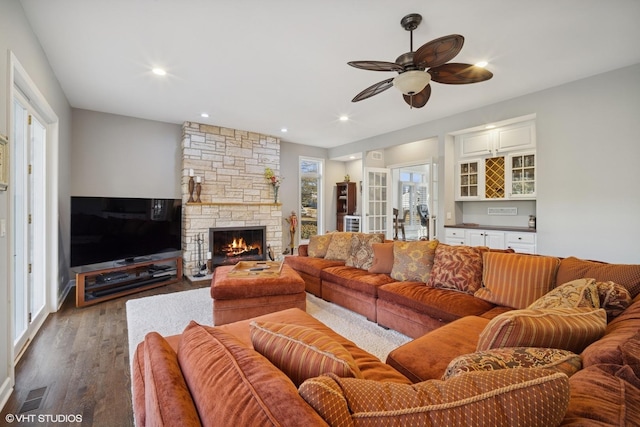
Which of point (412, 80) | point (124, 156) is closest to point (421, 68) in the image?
point (412, 80)

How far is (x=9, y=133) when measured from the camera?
187 centimetres

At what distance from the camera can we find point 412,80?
7.00 ft

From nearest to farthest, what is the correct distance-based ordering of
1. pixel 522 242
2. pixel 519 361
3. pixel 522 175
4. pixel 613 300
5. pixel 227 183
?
pixel 519 361 → pixel 613 300 → pixel 522 242 → pixel 522 175 → pixel 227 183

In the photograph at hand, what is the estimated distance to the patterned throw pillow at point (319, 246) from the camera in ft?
13.4

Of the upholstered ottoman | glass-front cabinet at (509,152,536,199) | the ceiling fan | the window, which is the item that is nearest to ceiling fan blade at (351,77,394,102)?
the ceiling fan

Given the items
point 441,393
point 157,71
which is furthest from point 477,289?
point 157,71

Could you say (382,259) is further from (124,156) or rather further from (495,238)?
(124,156)

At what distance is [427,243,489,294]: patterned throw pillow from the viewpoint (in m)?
2.41

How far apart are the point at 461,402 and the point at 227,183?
5.21 m

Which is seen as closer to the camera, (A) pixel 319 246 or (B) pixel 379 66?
(B) pixel 379 66

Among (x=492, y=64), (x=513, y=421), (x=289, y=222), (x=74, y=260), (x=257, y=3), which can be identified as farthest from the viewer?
(x=289, y=222)

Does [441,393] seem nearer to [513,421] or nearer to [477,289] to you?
[513,421]

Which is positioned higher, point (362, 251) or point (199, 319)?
point (362, 251)

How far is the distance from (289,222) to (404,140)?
9.90 ft
